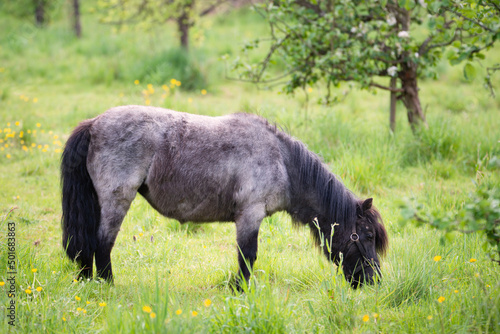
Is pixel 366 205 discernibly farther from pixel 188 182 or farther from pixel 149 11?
pixel 149 11

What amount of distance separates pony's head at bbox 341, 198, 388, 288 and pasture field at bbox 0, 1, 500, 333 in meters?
0.16

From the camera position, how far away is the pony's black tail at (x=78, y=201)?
3.63m

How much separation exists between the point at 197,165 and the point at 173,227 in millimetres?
1611

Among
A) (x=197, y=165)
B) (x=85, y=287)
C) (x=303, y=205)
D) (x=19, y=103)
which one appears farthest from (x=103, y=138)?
(x=19, y=103)

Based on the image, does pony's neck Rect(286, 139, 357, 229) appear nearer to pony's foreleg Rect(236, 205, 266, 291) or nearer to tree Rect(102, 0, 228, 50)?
pony's foreleg Rect(236, 205, 266, 291)

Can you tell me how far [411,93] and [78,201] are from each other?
5.51 meters

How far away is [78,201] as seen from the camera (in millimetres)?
3652

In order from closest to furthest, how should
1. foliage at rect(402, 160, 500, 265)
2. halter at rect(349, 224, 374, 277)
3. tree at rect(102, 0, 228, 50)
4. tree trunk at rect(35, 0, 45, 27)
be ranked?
foliage at rect(402, 160, 500, 265) → halter at rect(349, 224, 374, 277) → tree at rect(102, 0, 228, 50) → tree trunk at rect(35, 0, 45, 27)

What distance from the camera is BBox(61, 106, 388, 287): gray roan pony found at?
3.57 m

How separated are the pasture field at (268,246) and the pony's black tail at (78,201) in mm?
207

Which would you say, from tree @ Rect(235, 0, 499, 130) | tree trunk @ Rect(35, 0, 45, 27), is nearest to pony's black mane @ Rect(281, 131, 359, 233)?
tree @ Rect(235, 0, 499, 130)

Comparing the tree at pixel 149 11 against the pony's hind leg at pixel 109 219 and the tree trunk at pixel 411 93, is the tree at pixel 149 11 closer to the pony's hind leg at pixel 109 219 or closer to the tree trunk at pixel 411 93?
the tree trunk at pixel 411 93

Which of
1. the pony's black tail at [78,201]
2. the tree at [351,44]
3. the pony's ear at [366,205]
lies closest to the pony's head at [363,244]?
the pony's ear at [366,205]

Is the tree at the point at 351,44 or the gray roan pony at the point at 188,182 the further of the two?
the tree at the point at 351,44
